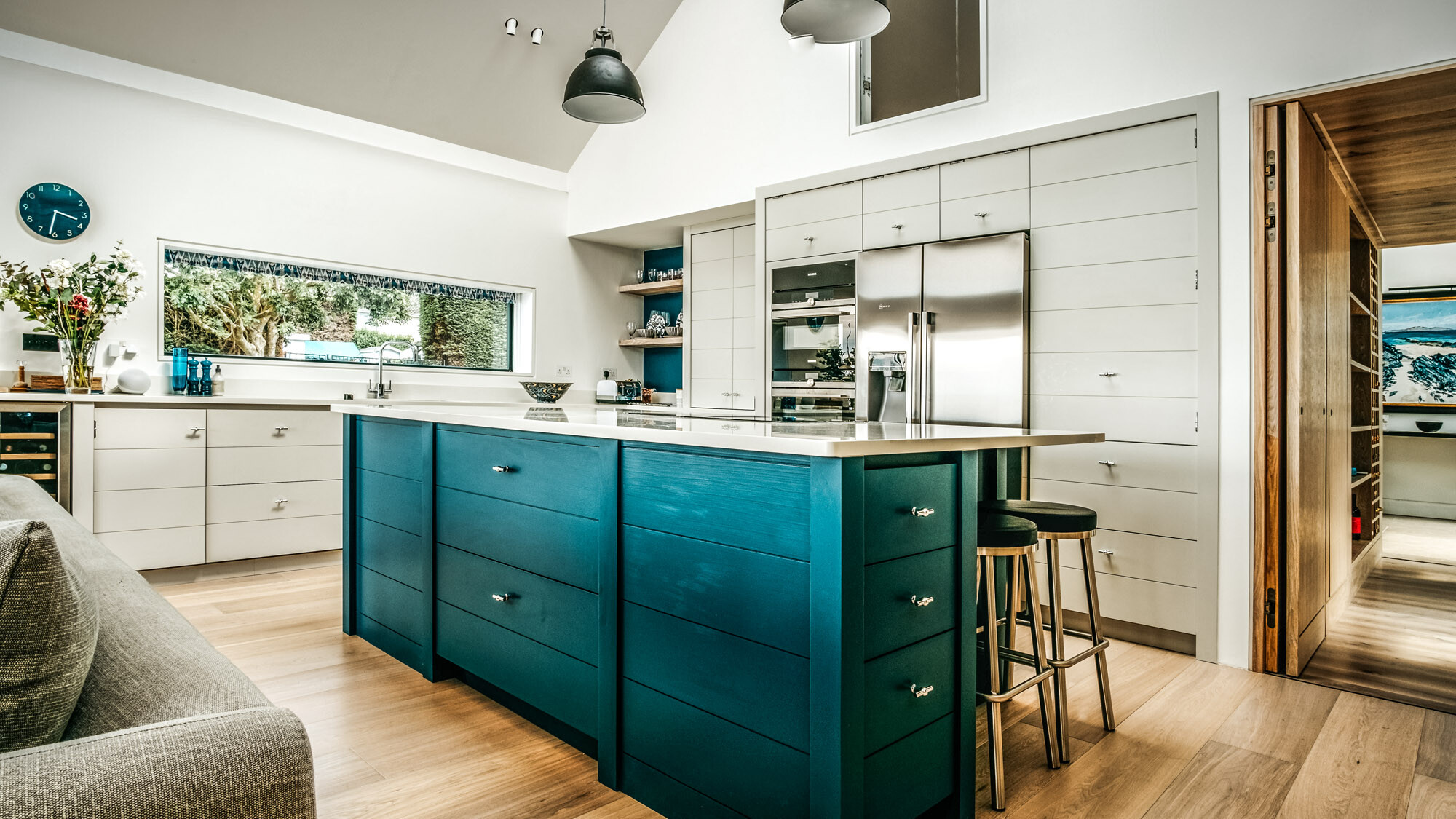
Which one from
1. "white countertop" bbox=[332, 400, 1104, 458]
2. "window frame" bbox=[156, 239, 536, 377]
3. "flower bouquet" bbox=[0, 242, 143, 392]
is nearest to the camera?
"white countertop" bbox=[332, 400, 1104, 458]

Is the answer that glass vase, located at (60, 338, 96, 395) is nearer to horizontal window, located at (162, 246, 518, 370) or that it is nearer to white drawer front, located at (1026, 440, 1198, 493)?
horizontal window, located at (162, 246, 518, 370)

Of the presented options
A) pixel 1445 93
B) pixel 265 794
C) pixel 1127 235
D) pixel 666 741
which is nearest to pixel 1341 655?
pixel 1127 235

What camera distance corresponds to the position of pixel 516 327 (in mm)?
6145

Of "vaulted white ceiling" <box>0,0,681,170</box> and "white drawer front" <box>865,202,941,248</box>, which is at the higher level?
"vaulted white ceiling" <box>0,0,681,170</box>

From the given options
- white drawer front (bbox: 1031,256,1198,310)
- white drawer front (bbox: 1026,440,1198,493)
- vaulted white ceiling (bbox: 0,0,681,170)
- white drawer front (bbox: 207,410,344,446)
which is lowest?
white drawer front (bbox: 1026,440,1198,493)

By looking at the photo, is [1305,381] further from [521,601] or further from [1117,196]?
[521,601]

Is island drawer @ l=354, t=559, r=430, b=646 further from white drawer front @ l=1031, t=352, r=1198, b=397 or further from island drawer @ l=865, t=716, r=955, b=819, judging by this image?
white drawer front @ l=1031, t=352, r=1198, b=397

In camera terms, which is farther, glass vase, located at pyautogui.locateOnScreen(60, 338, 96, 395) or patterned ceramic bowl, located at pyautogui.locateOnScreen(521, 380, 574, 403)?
patterned ceramic bowl, located at pyautogui.locateOnScreen(521, 380, 574, 403)

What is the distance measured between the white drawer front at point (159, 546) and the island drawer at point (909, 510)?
3.96 meters

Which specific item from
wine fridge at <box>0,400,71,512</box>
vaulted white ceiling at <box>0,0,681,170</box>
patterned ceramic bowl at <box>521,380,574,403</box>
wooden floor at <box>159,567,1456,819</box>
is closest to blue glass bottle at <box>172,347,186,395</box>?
wine fridge at <box>0,400,71,512</box>

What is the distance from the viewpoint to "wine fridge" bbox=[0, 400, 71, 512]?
3.53 m

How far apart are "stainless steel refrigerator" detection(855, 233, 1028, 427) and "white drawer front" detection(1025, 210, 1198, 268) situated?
0.10m

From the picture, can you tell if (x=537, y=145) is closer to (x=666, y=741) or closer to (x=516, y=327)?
(x=516, y=327)

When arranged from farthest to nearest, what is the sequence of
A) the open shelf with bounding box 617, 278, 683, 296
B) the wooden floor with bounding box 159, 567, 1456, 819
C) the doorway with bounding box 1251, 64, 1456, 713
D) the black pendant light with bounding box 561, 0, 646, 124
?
the open shelf with bounding box 617, 278, 683, 296
the black pendant light with bounding box 561, 0, 646, 124
the doorway with bounding box 1251, 64, 1456, 713
the wooden floor with bounding box 159, 567, 1456, 819
